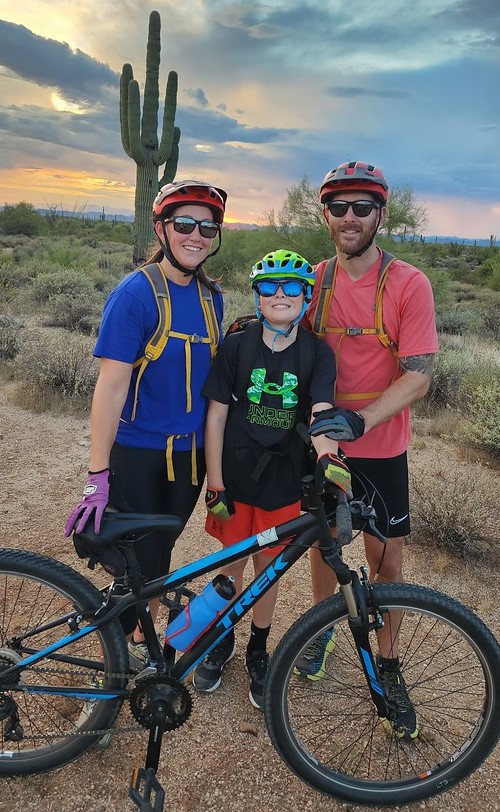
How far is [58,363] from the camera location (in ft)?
23.2

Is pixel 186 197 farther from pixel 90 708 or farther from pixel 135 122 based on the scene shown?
pixel 135 122

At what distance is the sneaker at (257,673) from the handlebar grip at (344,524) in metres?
1.25

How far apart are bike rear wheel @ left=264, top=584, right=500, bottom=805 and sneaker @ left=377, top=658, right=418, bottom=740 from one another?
5 centimetres

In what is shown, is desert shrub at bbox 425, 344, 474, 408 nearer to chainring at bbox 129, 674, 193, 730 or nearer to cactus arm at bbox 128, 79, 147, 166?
chainring at bbox 129, 674, 193, 730

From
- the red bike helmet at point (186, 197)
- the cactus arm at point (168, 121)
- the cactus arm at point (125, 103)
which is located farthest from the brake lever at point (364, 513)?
the cactus arm at point (125, 103)

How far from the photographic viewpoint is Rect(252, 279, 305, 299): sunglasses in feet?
7.55

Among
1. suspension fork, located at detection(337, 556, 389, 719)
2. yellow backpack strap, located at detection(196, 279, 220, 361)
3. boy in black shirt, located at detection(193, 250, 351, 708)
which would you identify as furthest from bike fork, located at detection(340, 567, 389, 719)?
yellow backpack strap, located at detection(196, 279, 220, 361)

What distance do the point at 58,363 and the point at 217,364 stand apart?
5270mm

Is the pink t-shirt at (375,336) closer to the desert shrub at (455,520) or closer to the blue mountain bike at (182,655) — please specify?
the blue mountain bike at (182,655)

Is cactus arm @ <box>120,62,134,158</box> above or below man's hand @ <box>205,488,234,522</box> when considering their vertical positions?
above

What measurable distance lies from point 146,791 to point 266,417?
1.51 metres

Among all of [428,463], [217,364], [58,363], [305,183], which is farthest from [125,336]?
[305,183]

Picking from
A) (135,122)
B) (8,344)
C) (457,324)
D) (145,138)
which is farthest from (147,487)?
(145,138)

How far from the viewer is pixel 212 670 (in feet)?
9.27
